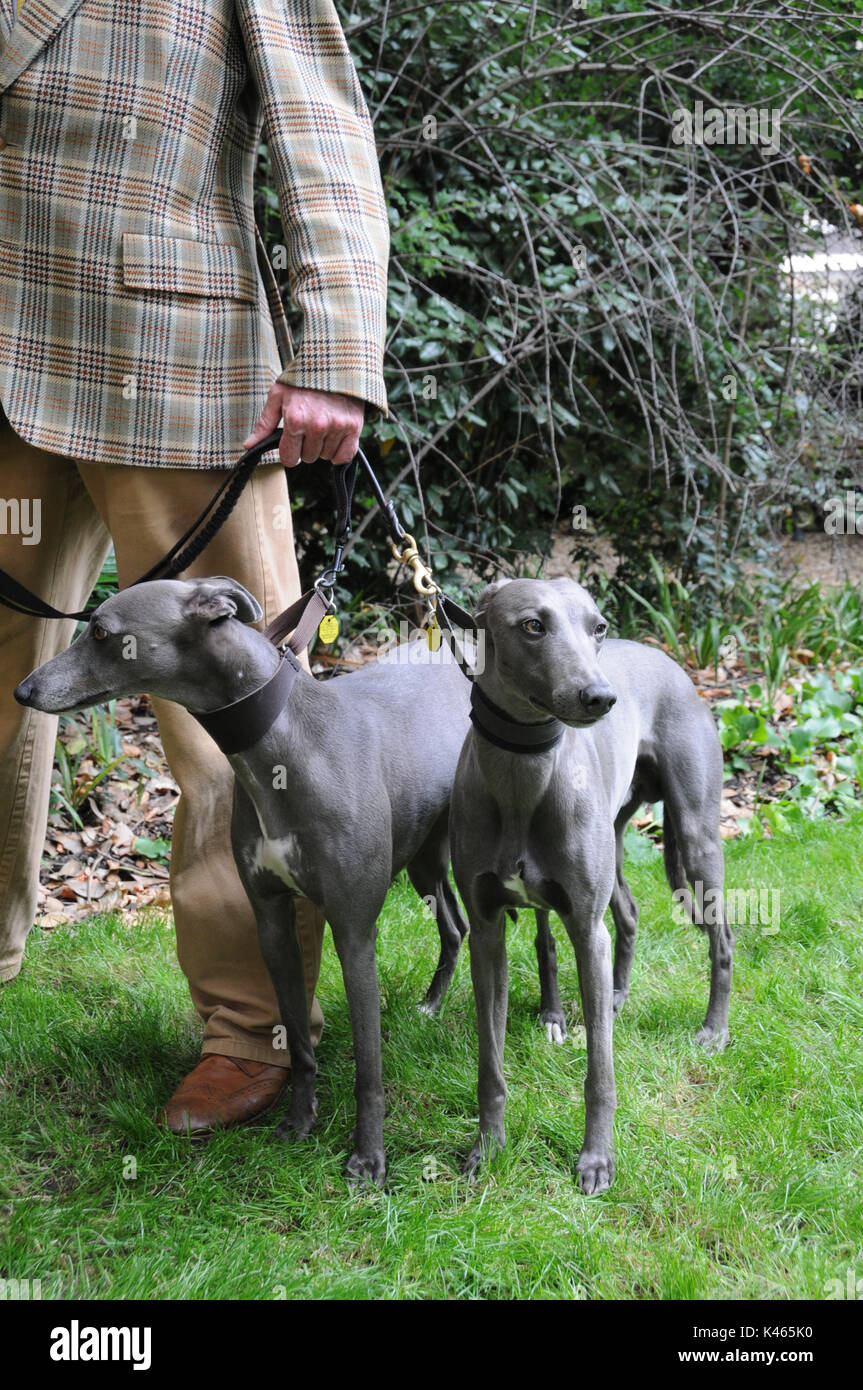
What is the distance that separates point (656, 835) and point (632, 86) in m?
4.19

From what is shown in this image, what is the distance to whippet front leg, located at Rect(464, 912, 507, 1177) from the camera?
2693 millimetres

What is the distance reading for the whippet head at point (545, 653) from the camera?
2.21 meters

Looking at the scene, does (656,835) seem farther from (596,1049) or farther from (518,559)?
(596,1049)

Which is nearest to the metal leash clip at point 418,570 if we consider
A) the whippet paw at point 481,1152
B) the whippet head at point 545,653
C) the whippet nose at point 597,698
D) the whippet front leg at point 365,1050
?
the whippet head at point 545,653

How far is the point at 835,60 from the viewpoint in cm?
561

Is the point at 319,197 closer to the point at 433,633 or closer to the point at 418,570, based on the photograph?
the point at 418,570

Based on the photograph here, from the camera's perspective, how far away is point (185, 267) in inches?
101

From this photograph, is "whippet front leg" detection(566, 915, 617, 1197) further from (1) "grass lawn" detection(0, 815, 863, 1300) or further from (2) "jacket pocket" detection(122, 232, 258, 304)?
(2) "jacket pocket" detection(122, 232, 258, 304)

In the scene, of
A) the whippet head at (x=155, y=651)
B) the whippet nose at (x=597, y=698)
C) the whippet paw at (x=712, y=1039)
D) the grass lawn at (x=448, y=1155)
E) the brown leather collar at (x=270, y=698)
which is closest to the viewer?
the whippet nose at (x=597, y=698)

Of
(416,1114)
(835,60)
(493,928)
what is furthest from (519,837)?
(835,60)

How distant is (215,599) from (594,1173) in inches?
58.2

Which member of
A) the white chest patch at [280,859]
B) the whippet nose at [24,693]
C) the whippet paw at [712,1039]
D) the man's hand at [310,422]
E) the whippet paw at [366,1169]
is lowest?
the whippet paw at [712,1039]

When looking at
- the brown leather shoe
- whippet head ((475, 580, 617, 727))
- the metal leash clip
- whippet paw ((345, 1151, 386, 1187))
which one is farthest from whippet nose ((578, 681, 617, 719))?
the brown leather shoe

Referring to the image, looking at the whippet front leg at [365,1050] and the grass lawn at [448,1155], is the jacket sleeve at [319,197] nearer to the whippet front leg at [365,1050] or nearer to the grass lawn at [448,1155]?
the whippet front leg at [365,1050]
